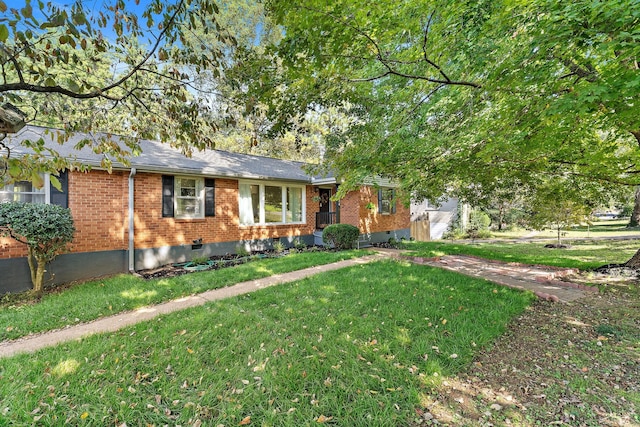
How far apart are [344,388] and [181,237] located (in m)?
7.63

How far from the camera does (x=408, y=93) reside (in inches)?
Result: 216

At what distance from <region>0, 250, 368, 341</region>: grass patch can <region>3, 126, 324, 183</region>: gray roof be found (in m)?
2.72

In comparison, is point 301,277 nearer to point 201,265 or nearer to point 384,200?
point 201,265

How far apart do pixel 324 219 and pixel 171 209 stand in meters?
6.35

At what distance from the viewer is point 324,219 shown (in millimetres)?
12805

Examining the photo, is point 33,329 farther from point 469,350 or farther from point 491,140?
point 491,140

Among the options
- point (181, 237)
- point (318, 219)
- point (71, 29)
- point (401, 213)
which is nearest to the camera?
point (71, 29)

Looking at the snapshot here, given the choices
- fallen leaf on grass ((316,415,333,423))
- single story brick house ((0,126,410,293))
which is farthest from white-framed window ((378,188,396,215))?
fallen leaf on grass ((316,415,333,423))

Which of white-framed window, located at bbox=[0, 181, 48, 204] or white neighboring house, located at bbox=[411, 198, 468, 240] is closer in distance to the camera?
white-framed window, located at bbox=[0, 181, 48, 204]

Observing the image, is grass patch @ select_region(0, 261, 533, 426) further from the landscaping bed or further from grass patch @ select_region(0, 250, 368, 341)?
the landscaping bed

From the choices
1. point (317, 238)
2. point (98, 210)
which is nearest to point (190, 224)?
point (98, 210)

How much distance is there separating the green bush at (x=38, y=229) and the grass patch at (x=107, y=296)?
77cm

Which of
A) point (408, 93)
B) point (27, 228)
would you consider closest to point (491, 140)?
point (408, 93)

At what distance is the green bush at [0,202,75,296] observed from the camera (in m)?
5.40
